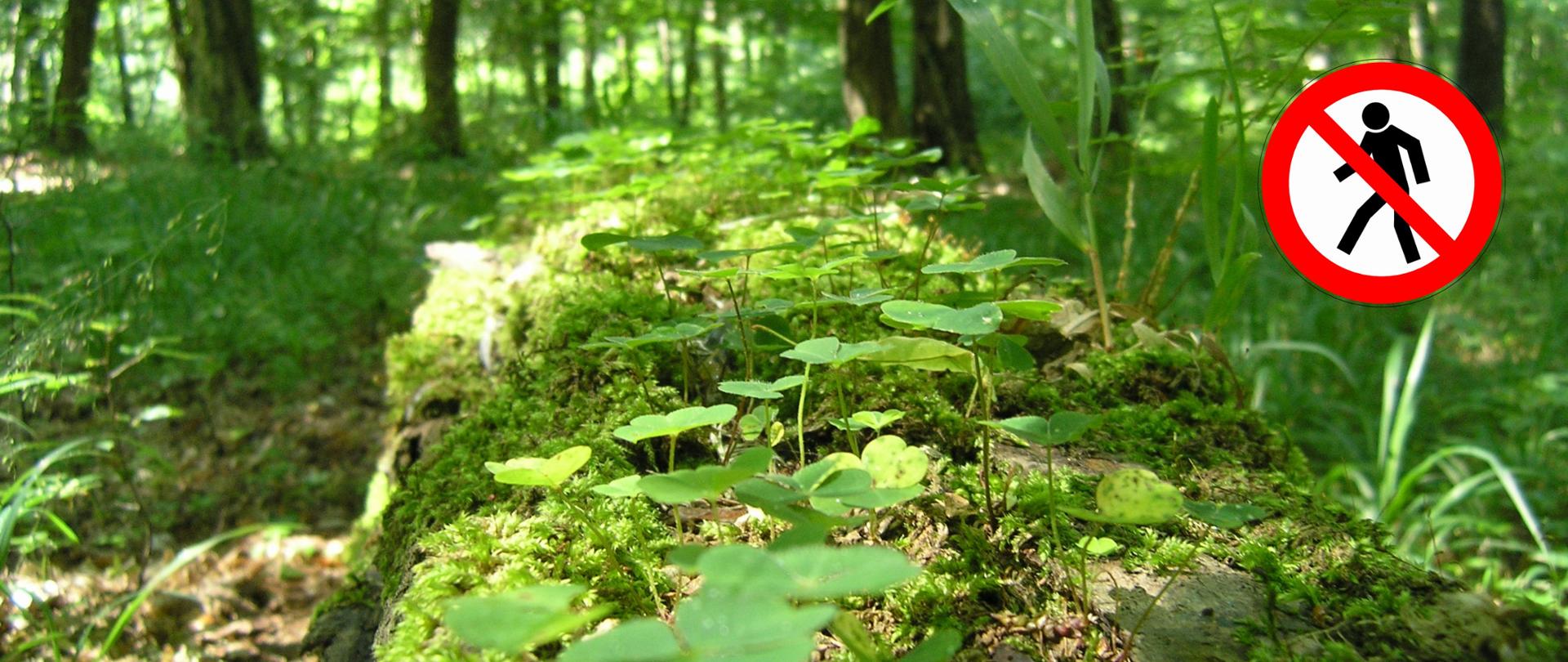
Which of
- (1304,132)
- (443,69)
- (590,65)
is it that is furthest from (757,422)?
(590,65)

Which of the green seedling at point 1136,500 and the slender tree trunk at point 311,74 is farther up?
the slender tree trunk at point 311,74

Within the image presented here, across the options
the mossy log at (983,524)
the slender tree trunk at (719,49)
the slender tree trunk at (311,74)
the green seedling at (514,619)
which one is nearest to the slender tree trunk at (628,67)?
the slender tree trunk at (719,49)

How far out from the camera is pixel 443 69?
9.23 m

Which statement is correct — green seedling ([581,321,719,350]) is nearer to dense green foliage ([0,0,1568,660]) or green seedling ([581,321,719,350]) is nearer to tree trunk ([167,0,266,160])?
dense green foliage ([0,0,1568,660])

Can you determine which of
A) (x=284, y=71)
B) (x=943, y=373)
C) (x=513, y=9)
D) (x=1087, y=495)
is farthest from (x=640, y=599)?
(x=513, y=9)

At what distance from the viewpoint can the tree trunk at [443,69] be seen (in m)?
8.93

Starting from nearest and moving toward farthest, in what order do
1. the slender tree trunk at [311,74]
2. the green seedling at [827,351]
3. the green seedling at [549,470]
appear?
1. the green seedling at [549,470]
2. the green seedling at [827,351]
3. the slender tree trunk at [311,74]

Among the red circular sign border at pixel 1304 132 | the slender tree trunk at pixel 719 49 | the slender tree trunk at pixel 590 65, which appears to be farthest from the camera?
the slender tree trunk at pixel 719 49

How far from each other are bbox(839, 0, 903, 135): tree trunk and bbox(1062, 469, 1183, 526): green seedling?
516cm

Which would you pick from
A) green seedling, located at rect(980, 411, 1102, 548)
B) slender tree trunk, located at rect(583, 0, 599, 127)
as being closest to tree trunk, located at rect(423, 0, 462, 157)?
slender tree trunk, located at rect(583, 0, 599, 127)

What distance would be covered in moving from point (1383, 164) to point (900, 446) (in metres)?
1.53

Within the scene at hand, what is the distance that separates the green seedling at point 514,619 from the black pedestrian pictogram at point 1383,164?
186 cm

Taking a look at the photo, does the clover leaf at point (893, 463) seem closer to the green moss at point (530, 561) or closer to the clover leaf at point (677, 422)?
the clover leaf at point (677, 422)

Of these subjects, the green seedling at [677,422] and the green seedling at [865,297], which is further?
the green seedling at [865,297]
